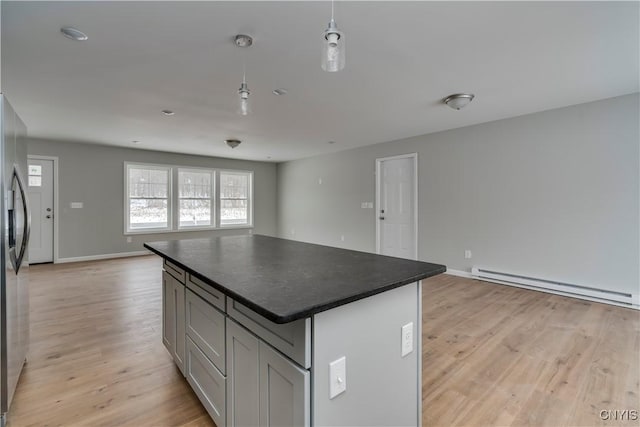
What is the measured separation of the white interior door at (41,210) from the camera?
5.49 m

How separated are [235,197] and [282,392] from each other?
7.35 meters

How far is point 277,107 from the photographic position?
3666 millimetres

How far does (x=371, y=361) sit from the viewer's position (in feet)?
3.89

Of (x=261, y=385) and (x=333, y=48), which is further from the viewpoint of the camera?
(x=333, y=48)

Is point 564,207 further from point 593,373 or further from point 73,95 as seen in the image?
point 73,95

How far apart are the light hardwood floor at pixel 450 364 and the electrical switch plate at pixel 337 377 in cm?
94

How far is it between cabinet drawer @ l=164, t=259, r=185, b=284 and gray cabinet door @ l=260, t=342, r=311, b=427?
3.23ft

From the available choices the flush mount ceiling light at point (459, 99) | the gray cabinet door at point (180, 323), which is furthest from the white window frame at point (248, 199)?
the gray cabinet door at point (180, 323)

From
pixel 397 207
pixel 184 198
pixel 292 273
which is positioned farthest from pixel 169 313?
pixel 184 198

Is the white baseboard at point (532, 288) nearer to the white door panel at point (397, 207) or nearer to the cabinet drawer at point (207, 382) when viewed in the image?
the white door panel at point (397, 207)

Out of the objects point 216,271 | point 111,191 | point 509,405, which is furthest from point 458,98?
point 111,191

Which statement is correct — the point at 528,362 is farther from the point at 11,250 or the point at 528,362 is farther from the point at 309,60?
the point at 11,250

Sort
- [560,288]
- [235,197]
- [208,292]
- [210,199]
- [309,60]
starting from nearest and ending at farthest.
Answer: [208,292] → [309,60] → [560,288] → [210,199] → [235,197]

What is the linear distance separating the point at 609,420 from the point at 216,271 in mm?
2257
